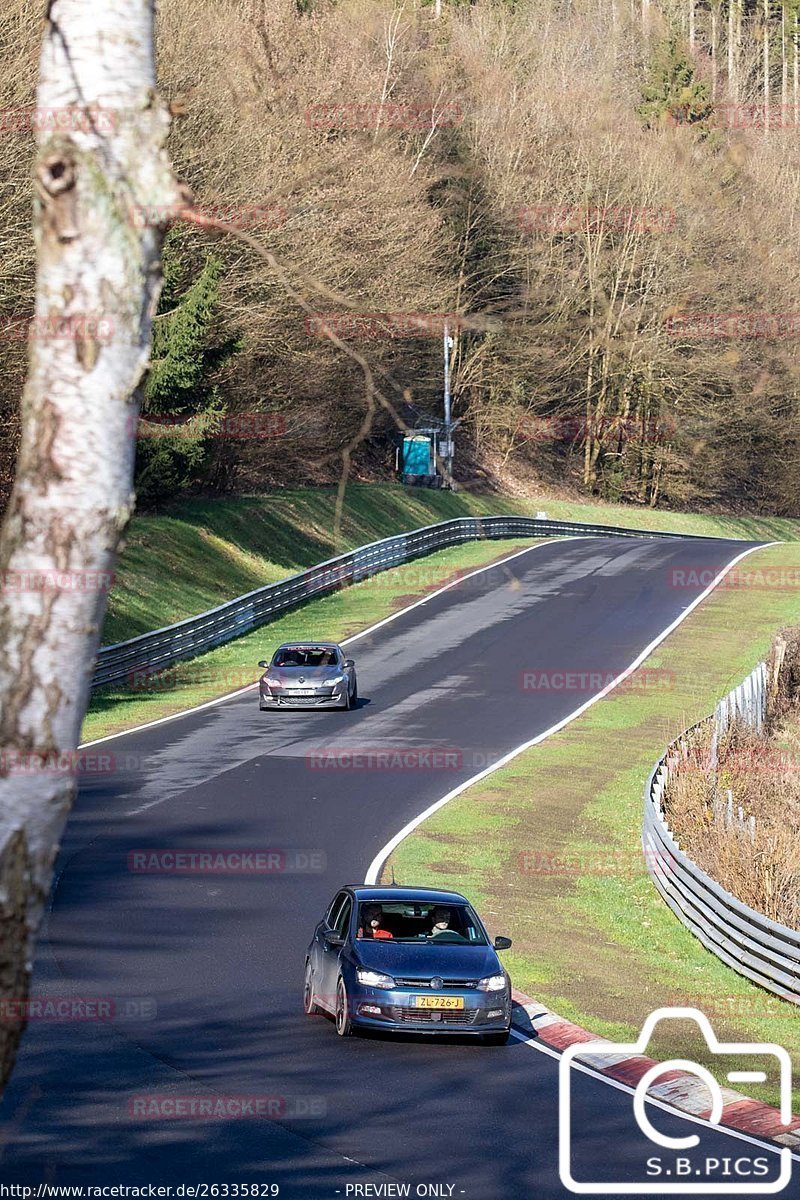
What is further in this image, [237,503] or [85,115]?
[237,503]

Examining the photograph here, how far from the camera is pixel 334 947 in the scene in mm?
14375

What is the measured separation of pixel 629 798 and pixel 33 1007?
1612 centimetres

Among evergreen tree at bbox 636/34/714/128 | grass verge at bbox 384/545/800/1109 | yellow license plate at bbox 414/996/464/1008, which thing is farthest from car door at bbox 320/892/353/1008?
evergreen tree at bbox 636/34/714/128

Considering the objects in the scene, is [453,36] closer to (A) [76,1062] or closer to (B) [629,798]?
(B) [629,798]

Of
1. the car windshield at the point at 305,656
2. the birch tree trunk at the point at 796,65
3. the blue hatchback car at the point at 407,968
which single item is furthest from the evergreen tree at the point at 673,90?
the blue hatchback car at the point at 407,968

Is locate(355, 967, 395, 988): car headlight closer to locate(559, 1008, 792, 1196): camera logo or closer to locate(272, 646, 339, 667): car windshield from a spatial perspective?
locate(559, 1008, 792, 1196): camera logo

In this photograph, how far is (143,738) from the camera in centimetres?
3152

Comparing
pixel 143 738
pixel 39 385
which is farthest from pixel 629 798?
pixel 39 385

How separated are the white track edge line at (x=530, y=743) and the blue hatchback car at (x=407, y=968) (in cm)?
569

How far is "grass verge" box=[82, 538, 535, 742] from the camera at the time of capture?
35.3 metres

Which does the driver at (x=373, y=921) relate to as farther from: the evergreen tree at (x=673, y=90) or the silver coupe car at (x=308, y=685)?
the evergreen tree at (x=673, y=90)

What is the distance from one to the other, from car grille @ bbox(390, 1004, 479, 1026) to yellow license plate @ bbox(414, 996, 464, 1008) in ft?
0.12

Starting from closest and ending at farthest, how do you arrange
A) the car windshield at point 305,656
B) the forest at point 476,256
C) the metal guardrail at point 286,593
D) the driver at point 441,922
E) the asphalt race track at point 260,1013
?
the asphalt race track at point 260,1013 < the driver at point 441,922 < the car windshield at point 305,656 < the metal guardrail at point 286,593 < the forest at point 476,256

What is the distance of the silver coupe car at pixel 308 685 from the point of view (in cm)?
3441
